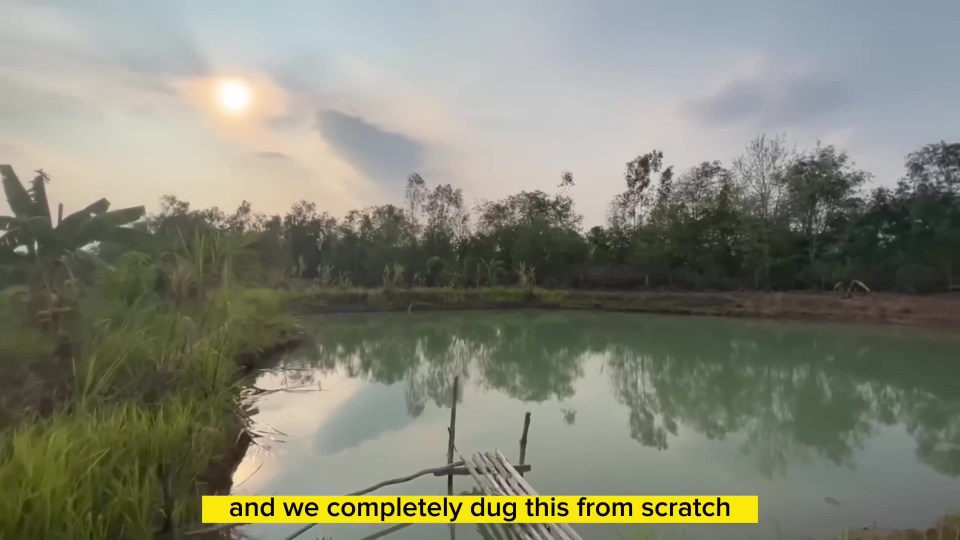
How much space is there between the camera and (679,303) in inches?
571

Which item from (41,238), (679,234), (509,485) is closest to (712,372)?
(509,485)

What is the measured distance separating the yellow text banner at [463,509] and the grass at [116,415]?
0.89 ft

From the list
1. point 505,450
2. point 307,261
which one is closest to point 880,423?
point 505,450

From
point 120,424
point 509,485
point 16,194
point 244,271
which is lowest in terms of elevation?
point 509,485

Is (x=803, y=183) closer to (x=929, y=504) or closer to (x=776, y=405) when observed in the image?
(x=776, y=405)

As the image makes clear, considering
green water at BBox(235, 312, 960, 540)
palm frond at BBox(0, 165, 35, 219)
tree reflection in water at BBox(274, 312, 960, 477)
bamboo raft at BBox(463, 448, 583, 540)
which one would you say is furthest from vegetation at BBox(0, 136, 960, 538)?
tree reflection in water at BBox(274, 312, 960, 477)

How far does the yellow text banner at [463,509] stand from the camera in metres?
2.35

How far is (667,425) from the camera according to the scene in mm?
4930

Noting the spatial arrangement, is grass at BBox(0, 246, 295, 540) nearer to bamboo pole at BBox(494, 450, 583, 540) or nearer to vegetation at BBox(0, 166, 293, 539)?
vegetation at BBox(0, 166, 293, 539)

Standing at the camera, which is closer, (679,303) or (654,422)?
(654,422)

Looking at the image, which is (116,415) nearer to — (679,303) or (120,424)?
(120,424)

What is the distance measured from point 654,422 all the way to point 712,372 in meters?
2.54

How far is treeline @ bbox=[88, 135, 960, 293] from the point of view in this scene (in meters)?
14.3

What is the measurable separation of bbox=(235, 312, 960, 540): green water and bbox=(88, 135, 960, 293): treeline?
568cm
